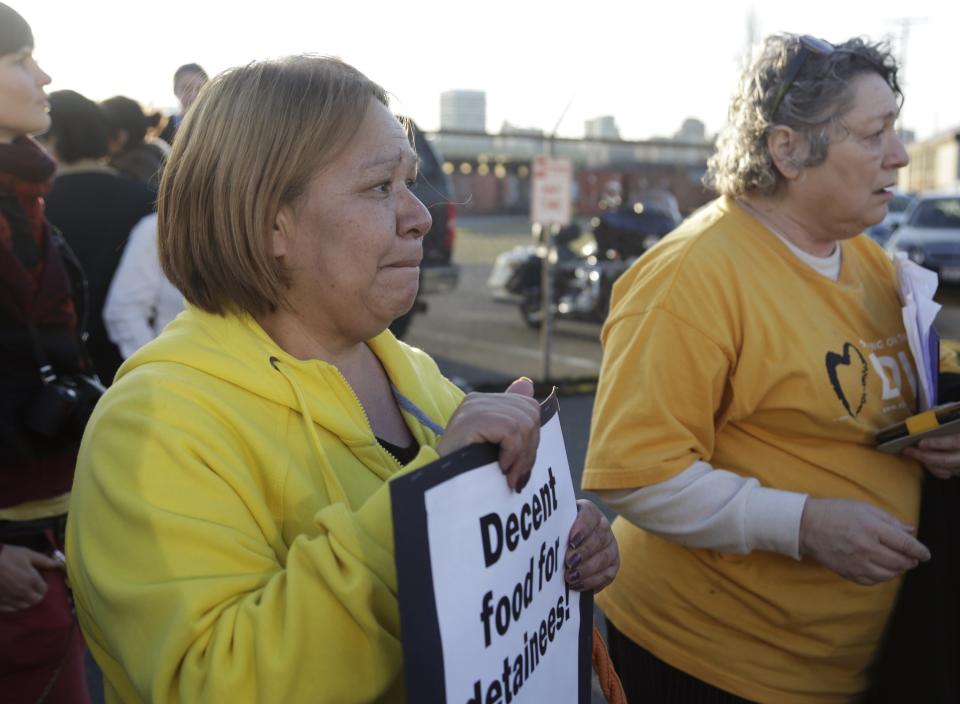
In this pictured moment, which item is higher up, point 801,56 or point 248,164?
point 801,56

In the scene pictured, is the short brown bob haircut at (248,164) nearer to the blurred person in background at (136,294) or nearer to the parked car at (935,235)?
the blurred person in background at (136,294)

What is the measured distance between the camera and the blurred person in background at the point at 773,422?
6.15 feet

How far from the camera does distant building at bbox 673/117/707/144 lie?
33.1 ft

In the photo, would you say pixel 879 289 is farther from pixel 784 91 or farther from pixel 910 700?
pixel 910 700

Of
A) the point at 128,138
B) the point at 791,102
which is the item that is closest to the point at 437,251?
the point at 128,138

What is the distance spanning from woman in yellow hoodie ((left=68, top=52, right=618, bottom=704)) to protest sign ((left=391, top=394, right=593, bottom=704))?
0.18 feet

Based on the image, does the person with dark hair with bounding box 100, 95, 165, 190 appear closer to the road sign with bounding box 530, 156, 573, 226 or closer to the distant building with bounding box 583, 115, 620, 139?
the road sign with bounding box 530, 156, 573, 226

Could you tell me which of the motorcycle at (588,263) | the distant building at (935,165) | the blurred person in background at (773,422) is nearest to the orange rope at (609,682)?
Result: the blurred person in background at (773,422)

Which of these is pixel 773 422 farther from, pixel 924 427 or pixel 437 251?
pixel 437 251

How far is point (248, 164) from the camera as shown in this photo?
1.30 metres

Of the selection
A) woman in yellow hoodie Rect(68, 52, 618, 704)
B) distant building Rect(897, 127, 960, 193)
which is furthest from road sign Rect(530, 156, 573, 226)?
distant building Rect(897, 127, 960, 193)

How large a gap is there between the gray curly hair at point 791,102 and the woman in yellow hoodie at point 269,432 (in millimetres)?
1046

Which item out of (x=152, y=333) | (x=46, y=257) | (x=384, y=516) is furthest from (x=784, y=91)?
(x=152, y=333)

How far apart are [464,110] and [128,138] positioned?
4128mm
